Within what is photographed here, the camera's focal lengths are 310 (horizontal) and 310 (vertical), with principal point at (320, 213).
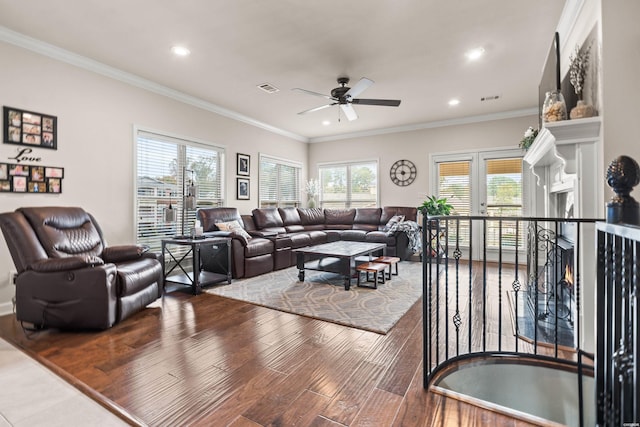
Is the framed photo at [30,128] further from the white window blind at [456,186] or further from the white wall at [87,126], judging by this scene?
the white window blind at [456,186]

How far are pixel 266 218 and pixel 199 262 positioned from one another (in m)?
1.88

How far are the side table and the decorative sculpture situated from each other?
12.2 feet

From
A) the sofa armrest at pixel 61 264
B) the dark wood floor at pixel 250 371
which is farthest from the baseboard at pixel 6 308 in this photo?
the sofa armrest at pixel 61 264

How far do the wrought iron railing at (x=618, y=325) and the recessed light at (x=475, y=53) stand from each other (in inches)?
114

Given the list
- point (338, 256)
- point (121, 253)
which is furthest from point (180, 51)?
point (338, 256)

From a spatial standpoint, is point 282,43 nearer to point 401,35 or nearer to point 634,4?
point 401,35

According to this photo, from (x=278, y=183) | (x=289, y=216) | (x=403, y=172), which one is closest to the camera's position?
(x=289, y=216)

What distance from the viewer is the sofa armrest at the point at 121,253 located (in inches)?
126

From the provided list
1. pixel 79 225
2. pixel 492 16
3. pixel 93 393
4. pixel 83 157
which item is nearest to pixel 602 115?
pixel 492 16

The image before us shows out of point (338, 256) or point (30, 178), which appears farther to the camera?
point (338, 256)

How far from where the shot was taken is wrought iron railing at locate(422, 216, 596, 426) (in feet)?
6.37

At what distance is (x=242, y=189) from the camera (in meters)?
6.02

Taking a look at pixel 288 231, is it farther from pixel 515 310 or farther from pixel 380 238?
pixel 515 310

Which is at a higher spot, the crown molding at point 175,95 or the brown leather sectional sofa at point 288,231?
the crown molding at point 175,95
